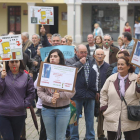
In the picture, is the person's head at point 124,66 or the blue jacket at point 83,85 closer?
the person's head at point 124,66

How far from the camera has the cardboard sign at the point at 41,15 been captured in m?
10.7

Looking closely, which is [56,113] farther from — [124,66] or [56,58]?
[124,66]

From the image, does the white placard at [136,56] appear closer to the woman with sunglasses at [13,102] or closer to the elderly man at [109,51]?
the woman with sunglasses at [13,102]

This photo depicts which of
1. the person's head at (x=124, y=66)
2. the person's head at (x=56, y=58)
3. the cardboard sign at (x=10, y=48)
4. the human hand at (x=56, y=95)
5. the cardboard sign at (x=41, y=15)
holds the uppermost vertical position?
the cardboard sign at (x=41, y=15)

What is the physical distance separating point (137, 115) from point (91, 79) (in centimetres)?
171

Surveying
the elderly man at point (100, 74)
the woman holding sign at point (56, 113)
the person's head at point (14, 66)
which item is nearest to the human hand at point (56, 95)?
the woman holding sign at point (56, 113)

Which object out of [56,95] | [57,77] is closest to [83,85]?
[57,77]

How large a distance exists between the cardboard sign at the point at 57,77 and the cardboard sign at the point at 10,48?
1.52ft

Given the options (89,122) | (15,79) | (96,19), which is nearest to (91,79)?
(89,122)

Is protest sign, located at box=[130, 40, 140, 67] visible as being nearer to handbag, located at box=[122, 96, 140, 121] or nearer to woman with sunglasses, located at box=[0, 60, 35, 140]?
handbag, located at box=[122, 96, 140, 121]

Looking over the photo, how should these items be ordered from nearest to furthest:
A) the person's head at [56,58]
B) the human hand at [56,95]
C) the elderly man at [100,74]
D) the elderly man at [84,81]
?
the human hand at [56,95] < the person's head at [56,58] < the elderly man at [84,81] < the elderly man at [100,74]

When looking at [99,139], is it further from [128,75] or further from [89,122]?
[128,75]

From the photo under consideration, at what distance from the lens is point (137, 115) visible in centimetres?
641

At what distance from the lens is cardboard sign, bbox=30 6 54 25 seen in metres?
10.7
